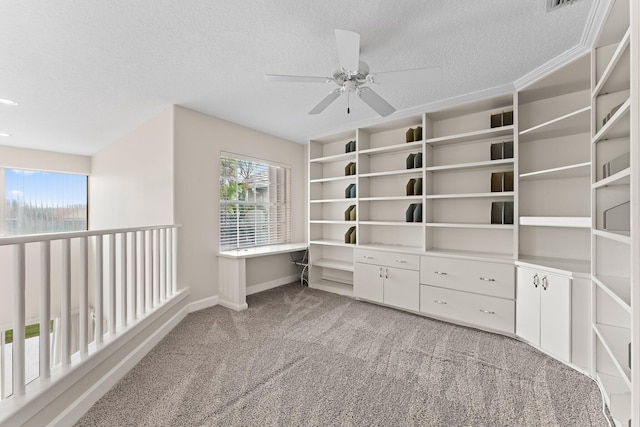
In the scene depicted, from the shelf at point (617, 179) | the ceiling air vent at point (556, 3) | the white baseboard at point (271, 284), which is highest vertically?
the ceiling air vent at point (556, 3)

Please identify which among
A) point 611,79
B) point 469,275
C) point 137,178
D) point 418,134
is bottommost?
point 469,275

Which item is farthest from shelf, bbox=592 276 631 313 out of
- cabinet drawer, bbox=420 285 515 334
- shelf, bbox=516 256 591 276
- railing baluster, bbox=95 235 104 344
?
railing baluster, bbox=95 235 104 344

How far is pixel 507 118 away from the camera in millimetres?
2811

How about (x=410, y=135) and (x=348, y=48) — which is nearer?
(x=348, y=48)

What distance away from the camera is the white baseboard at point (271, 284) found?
4.12 meters

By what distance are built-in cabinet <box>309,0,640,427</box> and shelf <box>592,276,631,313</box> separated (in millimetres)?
12

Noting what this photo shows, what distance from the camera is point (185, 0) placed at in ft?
5.26

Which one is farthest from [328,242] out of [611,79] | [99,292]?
[611,79]

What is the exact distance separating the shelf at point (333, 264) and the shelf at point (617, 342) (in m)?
2.58

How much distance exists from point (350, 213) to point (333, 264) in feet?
2.75

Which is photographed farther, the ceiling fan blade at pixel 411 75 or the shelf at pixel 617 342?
the ceiling fan blade at pixel 411 75

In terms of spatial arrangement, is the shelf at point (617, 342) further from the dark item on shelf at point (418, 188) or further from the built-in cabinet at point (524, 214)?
the dark item on shelf at point (418, 188)

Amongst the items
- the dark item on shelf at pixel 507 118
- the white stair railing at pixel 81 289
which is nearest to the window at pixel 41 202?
the white stair railing at pixel 81 289

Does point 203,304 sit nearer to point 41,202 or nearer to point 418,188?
point 418,188
